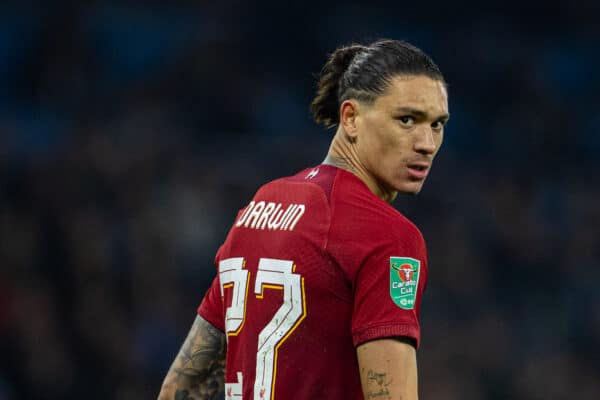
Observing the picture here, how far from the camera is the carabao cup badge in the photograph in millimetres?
2760

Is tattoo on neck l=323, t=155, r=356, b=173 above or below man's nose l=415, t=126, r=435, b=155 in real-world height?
below

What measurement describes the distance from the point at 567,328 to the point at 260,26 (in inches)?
171

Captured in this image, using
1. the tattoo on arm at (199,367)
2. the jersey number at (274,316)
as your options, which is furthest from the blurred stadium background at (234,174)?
the jersey number at (274,316)

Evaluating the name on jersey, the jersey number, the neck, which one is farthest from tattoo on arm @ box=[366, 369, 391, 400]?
the neck

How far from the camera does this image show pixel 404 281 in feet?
9.12

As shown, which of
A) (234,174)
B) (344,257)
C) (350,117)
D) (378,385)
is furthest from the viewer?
(234,174)

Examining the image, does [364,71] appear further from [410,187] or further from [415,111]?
[410,187]

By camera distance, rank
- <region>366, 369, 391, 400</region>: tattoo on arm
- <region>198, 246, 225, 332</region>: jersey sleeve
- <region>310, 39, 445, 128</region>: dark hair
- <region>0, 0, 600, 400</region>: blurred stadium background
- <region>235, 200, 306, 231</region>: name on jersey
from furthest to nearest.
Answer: <region>0, 0, 600, 400</region>: blurred stadium background, <region>198, 246, 225, 332</region>: jersey sleeve, <region>310, 39, 445, 128</region>: dark hair, <region>235, 200, 306, 231</region>: name on jersey, <region>366, 369, 391, 400</region>: tattoo on arm

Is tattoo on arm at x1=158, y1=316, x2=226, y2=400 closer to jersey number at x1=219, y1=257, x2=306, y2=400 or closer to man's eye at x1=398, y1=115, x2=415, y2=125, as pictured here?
jersey number at x1=219, y1=257, x2=306, y2=400

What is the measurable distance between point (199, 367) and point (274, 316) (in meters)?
0.61

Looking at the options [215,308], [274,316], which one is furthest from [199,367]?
[274,316]

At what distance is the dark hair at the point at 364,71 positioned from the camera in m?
3.09

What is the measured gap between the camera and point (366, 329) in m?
2.74

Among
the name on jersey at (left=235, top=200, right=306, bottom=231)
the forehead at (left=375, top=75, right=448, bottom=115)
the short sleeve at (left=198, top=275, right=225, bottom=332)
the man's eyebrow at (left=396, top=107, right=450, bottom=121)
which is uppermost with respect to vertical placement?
the forehead at (left=375, top=75, right=448, bottom=115)
